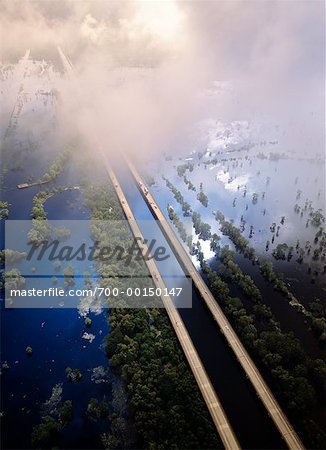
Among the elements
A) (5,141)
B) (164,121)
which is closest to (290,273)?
(164,121)

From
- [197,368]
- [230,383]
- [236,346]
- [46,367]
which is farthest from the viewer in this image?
[236,346]

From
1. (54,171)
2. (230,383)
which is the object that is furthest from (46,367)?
(54,171)

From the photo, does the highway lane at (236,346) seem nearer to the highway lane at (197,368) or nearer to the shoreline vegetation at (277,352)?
the shoreline vegetation at (277,352)

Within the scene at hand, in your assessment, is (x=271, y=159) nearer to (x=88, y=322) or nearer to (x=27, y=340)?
(x=88, y=322)

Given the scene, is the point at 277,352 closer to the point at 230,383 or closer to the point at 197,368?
the point at 230,383

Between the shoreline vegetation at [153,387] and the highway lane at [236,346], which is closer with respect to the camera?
the shoreline vegetation at [153,387]

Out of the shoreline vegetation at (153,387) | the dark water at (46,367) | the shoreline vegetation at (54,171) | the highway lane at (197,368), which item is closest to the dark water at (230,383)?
the highway lane at (197,368)

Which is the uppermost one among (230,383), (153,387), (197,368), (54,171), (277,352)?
(54,171)
